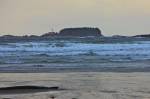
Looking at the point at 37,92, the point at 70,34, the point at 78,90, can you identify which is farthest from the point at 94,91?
the point at 70,34

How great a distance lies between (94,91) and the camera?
10711mm

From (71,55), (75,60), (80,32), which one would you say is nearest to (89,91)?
(75,60)

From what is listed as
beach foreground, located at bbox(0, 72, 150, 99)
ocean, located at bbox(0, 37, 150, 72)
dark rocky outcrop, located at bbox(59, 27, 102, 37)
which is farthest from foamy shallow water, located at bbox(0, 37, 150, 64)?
dark rocky outcrop, located at bbox(59, 27, 102, 37)

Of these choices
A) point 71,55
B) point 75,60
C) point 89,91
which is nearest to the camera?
point 89,91

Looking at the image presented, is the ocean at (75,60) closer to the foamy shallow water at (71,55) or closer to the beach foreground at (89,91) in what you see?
the foamy shallow water at (71,55)

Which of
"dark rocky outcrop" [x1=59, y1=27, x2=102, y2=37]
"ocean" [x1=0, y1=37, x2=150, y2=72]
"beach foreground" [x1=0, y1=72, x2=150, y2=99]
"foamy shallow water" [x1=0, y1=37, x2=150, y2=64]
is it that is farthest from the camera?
"dark rocky outcrop" [x1=59, y1=27, x2=102, y2=37]

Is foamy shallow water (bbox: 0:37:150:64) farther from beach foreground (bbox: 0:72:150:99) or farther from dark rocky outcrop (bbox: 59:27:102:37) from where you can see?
dark rocky outcrop (bbox: 59:27:102:37)

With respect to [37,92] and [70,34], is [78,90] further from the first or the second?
[70,34]

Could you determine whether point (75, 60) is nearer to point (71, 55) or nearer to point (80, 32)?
point (71, 55)

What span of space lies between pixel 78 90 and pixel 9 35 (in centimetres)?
6504

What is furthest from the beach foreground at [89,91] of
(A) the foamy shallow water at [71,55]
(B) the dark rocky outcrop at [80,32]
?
(B) the dark rocky outcrop at [80,32]

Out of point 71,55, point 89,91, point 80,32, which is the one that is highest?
point 80,32

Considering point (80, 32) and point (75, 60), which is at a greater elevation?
point (80, 32)

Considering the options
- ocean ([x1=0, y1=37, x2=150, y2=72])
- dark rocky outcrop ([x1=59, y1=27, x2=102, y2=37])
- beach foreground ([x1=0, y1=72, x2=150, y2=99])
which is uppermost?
dark rocky outcrop ([x1=59, y1=27, x2=102, y2=37])
